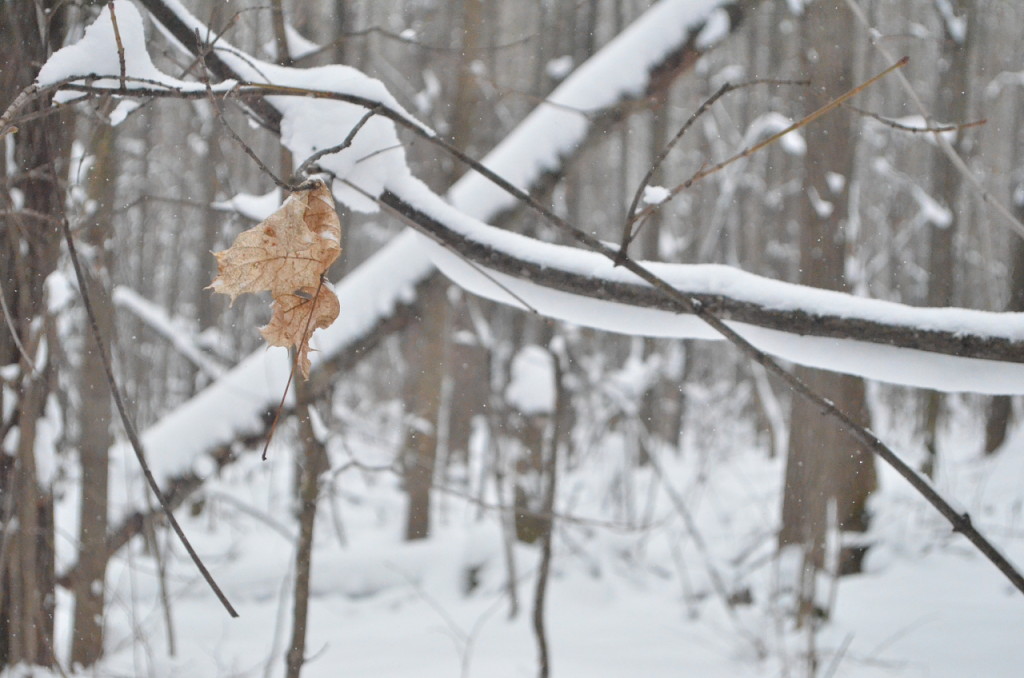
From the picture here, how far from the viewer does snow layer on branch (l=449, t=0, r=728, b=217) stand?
2129 millimetres

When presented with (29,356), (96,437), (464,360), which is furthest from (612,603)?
(29,356)

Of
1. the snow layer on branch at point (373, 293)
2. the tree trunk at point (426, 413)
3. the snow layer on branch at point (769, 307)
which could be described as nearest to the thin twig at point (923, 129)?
the snow layer on branch at point (769, 307)

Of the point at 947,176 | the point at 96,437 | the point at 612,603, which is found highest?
the point at 947,176

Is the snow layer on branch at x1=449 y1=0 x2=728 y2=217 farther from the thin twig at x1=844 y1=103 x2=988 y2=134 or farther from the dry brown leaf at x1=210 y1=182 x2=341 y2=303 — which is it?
the dry brown leaf at x1=210 y1=182 x2=341 y2=303

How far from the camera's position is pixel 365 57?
553cm

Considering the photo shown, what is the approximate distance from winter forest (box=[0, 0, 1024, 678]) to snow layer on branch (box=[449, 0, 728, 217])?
1 cm

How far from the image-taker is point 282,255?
0.77 meters

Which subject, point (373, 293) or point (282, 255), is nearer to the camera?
point (282, 255)

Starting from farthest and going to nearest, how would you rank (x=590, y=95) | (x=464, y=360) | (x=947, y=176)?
1. (x=464, y=360)
2. (x=947, y=176)
3. (x=590, y=95)

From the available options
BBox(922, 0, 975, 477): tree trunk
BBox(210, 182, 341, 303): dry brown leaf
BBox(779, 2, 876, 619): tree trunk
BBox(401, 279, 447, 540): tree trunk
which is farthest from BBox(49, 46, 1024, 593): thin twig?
BBox(922, 0, 975, 477): tree trunk

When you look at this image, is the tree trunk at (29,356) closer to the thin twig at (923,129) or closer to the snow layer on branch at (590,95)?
the snow layer on branch at (590,95)

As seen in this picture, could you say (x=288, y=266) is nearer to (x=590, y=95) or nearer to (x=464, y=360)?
(x=590, y=95)

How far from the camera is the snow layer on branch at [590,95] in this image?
2.13 meters

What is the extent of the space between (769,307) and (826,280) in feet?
11.0
